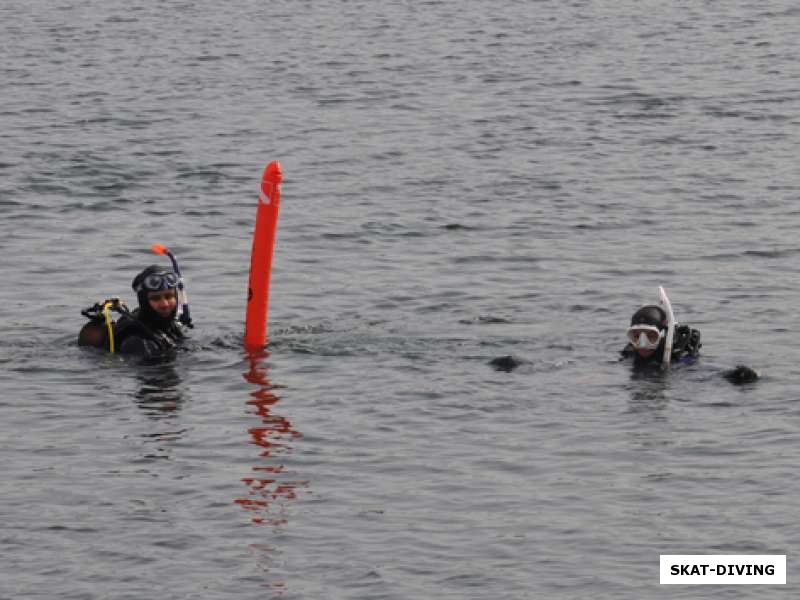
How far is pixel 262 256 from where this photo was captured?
70.3 feet

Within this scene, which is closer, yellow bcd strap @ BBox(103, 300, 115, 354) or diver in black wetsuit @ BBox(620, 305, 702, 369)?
diver in black wetsuit @ BBox(620, 305, 702, 369)

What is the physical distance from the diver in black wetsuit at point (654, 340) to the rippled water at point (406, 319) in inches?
10.1

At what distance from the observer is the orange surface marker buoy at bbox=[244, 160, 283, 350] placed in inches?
827

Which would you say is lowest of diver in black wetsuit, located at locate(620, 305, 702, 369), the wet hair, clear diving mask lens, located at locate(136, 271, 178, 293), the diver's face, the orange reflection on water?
the orange reflection on water

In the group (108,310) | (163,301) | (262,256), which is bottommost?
(108,310)

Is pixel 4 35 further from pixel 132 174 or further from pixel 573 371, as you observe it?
pixel 573 371

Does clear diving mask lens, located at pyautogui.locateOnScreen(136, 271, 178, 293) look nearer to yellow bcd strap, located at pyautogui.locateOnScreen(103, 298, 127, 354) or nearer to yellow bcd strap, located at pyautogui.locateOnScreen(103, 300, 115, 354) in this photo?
yellow bcd strap, located at pyautogui.locateOnScreen(103, 298, 127, 354)

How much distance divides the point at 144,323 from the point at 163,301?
1.79 feet

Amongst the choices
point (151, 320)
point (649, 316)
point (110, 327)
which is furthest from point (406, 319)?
point (649, 316)

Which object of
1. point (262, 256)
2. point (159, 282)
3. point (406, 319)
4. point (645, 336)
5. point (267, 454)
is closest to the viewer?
point (267, 454)

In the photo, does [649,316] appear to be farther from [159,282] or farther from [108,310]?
[108,310]

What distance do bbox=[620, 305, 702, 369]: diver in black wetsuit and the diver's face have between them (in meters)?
5.35

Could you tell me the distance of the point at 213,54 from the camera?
161 ft

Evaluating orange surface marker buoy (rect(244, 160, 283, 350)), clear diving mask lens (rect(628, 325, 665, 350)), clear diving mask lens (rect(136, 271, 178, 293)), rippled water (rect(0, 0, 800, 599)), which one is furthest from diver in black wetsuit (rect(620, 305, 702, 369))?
clear diving mask lens (rect(136, 271, 178, 293))
